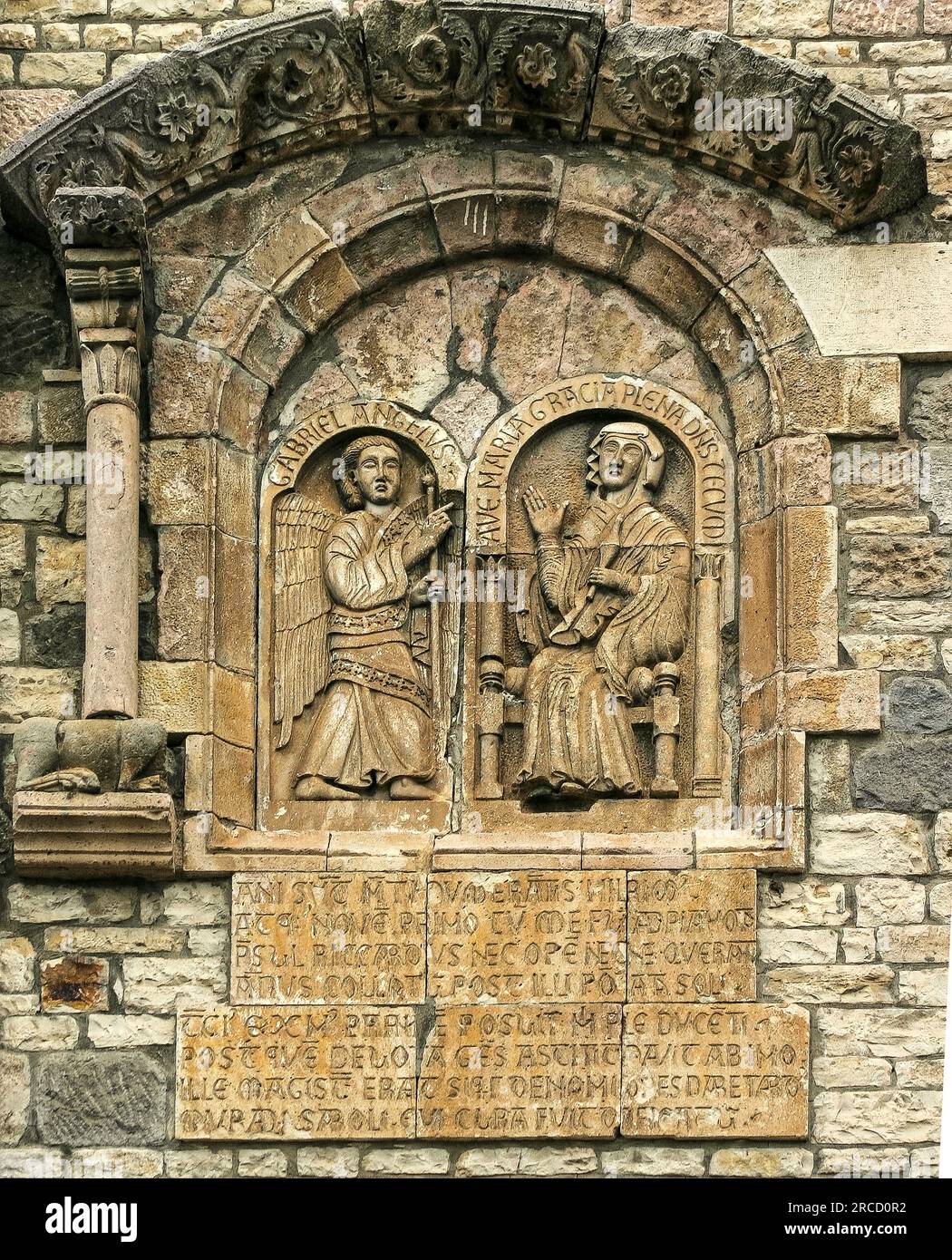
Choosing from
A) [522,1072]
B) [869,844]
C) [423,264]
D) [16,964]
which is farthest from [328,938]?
[423,264]

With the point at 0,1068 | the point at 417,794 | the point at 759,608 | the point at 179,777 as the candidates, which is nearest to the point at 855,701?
the point at 759,608

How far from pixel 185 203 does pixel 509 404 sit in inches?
53.1

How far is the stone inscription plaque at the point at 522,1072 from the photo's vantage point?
11344mm

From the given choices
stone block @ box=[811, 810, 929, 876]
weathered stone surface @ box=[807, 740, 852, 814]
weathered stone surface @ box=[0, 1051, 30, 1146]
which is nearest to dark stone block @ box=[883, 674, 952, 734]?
weathered stone surface @ box=[807, 740, 852, 814]

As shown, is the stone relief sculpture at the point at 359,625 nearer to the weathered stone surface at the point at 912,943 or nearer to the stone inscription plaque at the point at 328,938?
the stone inscription plaque at the point at 328,938

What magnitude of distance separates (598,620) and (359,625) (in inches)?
33.0

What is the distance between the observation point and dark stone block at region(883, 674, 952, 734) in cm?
1166

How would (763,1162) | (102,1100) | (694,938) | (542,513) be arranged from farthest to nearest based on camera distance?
(542,513), (694,938), (102,1100), (763,1162)

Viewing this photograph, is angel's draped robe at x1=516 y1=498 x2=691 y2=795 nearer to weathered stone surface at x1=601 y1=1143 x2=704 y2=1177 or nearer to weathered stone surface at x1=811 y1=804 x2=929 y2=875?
weathered stone surface at x1=811 y1=804 x2=929 y2=875

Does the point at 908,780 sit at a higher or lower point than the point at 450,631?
lower

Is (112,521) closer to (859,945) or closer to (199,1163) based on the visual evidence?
(199,1163)

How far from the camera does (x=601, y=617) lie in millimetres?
12062

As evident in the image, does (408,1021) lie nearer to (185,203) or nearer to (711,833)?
(711,833)

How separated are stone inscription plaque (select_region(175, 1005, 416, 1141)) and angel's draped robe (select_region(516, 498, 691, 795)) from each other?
1.09 meters
